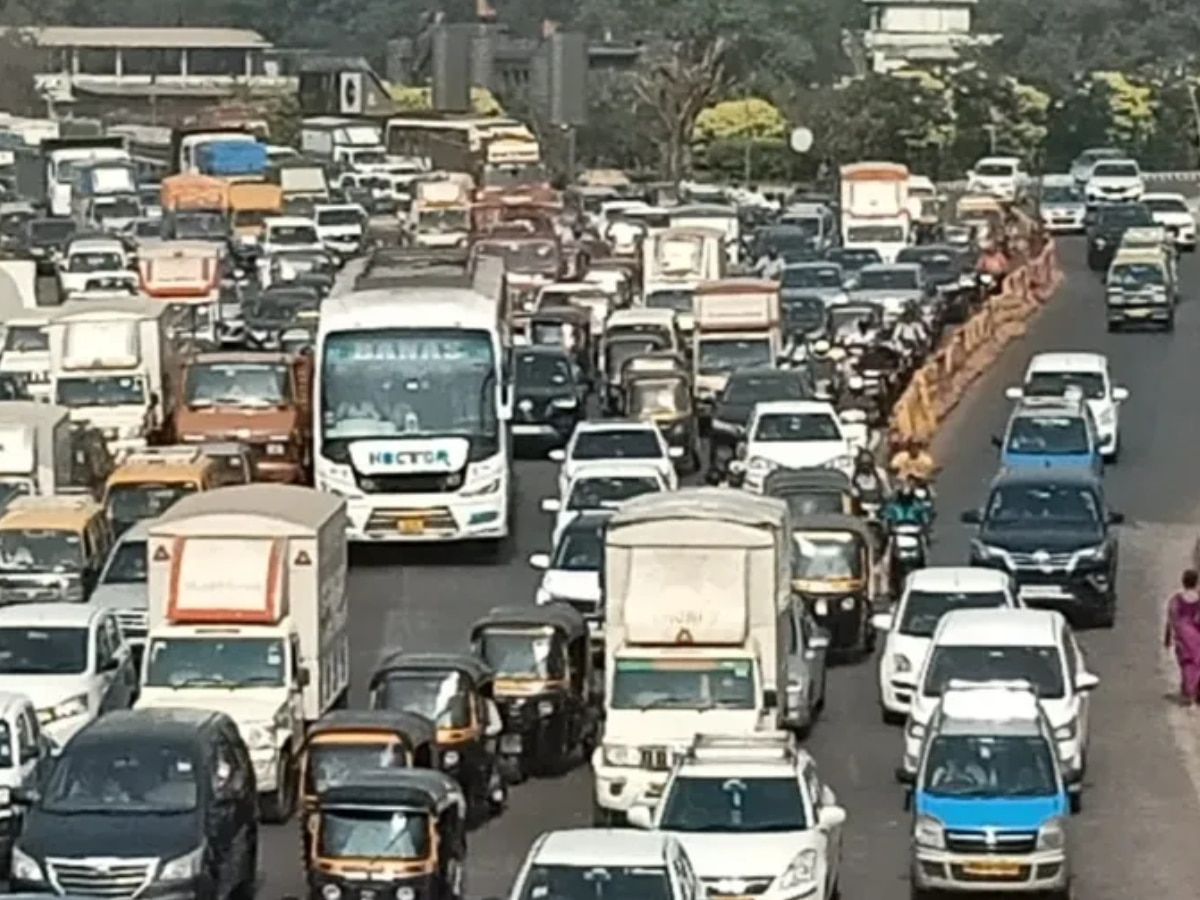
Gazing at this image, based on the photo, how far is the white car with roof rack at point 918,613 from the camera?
33938 millimetres

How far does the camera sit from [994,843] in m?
26.8

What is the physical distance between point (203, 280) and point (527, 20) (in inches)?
5078

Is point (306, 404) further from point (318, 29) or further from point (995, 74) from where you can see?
point (318, 29)

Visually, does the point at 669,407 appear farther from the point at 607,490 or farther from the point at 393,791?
the point at 393,791

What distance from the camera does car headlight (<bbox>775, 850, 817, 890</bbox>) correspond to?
994 inches

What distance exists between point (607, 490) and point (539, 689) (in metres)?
9.96

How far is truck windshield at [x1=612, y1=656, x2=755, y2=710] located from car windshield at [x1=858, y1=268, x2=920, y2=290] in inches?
1275

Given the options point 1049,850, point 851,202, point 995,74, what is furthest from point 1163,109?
point 1049,850

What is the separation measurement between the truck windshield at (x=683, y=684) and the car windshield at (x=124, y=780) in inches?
186

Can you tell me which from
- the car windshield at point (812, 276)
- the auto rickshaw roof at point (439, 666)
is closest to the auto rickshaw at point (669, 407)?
the car windshield at point (812, 276)

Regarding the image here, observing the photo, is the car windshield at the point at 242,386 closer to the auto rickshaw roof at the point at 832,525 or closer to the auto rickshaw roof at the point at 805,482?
the auto rickshaw roof at the point at 805,482

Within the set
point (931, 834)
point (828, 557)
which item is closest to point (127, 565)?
point (828, 557)

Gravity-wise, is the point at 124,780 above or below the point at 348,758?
above

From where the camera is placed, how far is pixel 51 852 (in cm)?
2586
